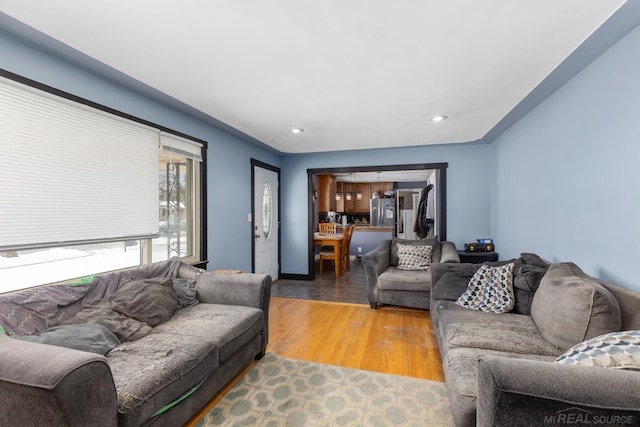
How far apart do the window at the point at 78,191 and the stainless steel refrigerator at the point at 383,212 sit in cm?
656

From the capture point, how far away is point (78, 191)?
2.15m

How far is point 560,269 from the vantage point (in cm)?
202

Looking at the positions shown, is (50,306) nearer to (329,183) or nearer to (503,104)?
(503,104)

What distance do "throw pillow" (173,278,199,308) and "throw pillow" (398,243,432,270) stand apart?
2.65m

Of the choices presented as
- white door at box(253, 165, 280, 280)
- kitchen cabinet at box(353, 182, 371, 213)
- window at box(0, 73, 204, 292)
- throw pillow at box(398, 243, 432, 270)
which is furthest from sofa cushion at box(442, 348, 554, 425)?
kitchen cabinet at box(353, 182, 371, 213)

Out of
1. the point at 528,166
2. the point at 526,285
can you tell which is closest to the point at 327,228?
the point at 528,166

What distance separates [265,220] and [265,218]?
0.04 metres

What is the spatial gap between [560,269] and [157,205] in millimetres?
3384

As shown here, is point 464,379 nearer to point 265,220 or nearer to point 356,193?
point 265,220

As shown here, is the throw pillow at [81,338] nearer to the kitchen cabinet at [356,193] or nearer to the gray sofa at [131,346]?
the gray sofa at [131,346]

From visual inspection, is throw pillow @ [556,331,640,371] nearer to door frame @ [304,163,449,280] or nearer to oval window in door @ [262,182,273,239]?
door frame @ [304,163,449,280]

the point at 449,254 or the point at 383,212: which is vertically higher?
the point at 383,212

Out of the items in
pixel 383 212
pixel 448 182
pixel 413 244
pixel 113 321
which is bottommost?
pixel 113 321

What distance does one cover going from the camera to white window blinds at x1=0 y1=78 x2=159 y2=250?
5.90 feet
